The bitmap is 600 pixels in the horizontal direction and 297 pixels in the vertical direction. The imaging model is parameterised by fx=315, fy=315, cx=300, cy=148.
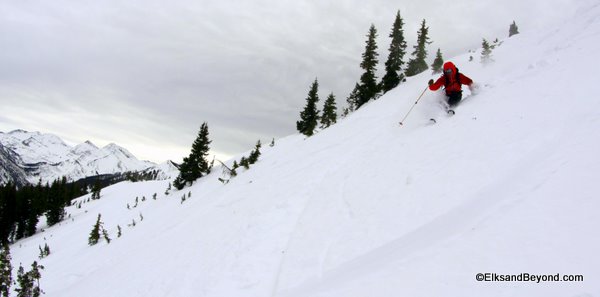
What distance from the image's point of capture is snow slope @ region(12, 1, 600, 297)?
3732 mm

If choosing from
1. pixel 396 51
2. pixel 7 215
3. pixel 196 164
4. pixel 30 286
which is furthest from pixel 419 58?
pixel 7 215

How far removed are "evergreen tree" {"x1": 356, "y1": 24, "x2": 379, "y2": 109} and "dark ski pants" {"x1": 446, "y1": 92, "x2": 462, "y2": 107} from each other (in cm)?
2790

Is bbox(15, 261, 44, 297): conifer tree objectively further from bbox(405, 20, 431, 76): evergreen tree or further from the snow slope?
bbox(405, 20, 431, 76): evergreen tree

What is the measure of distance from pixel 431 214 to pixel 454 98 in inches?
299

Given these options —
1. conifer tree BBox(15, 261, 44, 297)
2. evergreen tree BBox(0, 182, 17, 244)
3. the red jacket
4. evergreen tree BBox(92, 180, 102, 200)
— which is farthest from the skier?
evergreen tree BBox(0, 182, 17, 244)

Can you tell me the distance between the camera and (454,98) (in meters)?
11.5

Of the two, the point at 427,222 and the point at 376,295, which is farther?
the point at 427,222

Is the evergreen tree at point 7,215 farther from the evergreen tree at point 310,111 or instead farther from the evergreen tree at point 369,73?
the evergreen tree at point 369,73

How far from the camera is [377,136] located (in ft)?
42.1

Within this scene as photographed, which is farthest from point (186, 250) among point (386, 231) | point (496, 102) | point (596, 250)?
point (496, 102)

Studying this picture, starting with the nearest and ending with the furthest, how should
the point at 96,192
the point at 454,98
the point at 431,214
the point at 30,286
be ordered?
the point at 431,214, the point at 454,98, the point at 30,286, the point at 96,192

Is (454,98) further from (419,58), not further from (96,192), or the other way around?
(96,192)

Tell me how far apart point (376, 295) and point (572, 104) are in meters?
6.34

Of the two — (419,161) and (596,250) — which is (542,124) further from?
(596,250)
